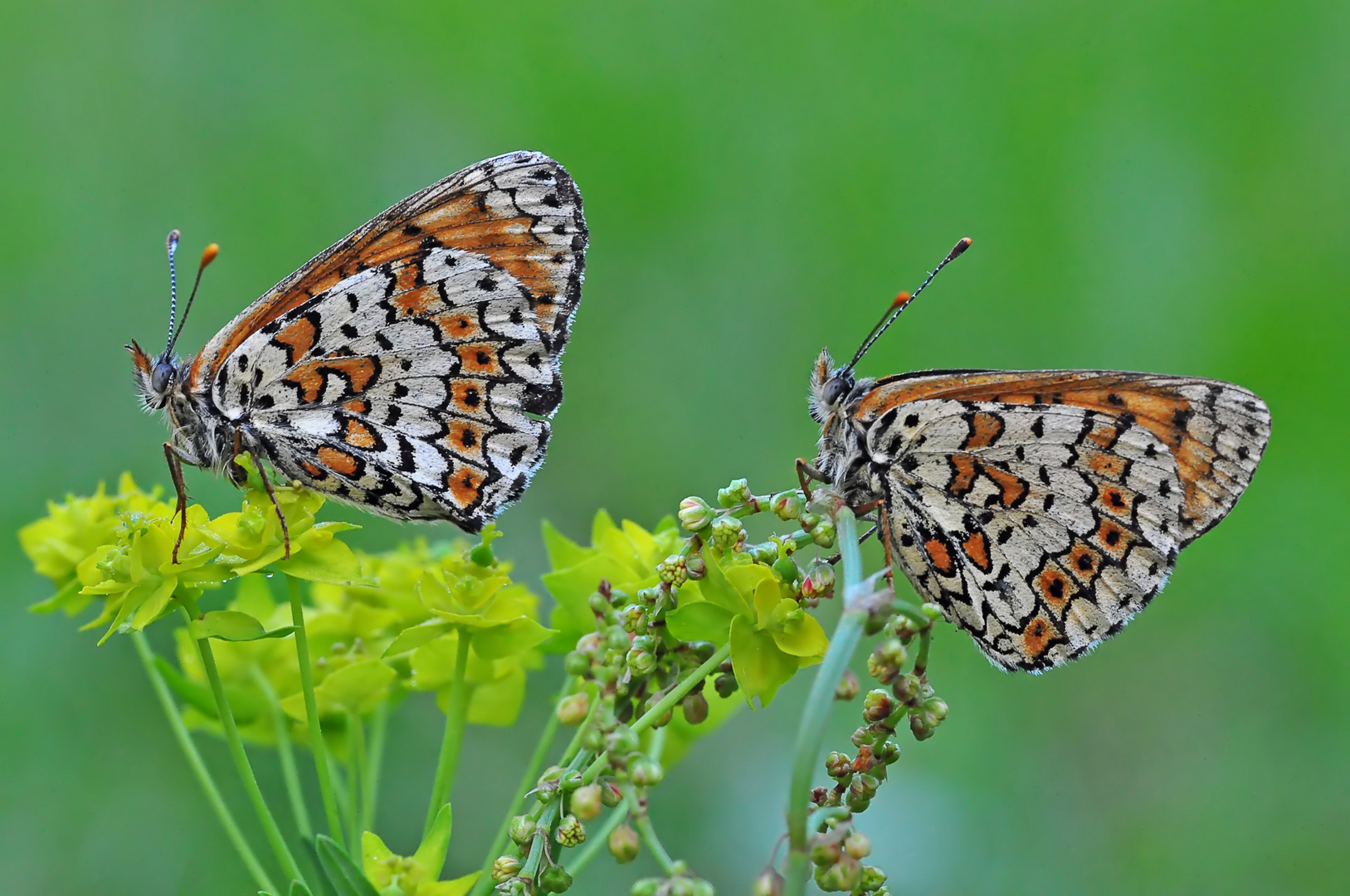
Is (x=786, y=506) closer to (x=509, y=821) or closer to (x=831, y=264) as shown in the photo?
(x=509, y=821)

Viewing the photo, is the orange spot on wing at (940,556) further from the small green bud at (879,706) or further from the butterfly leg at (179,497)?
the butterfly leg at (179,497)

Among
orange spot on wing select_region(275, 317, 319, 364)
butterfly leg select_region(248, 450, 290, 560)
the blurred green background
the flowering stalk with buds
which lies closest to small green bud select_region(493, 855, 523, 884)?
the flowering stalk with buds

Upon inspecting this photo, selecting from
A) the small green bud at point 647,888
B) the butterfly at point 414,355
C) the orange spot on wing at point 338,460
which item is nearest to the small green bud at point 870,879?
the small green bud at point 647,888

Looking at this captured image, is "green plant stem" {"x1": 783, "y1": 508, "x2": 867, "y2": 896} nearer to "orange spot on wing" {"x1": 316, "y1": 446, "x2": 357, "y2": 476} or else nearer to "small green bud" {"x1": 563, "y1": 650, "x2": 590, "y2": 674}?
"small green bud" {"x1": 563, "y1": 650, "x2": 590, "y2": 674}

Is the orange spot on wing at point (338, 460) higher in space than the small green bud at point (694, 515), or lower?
higher

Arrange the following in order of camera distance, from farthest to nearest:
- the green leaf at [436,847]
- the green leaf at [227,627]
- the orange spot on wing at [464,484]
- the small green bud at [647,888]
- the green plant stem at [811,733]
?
the orange spot on wing at [464,484] < the green leaf at [227,627] < the green leaf at [436,847] < the small green bud at [647,888] < the green plant stem at [811,733]

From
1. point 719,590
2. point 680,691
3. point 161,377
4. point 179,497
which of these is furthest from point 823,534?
point 161,377

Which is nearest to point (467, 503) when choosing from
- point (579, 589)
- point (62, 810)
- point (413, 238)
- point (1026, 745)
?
point (579, 589)
